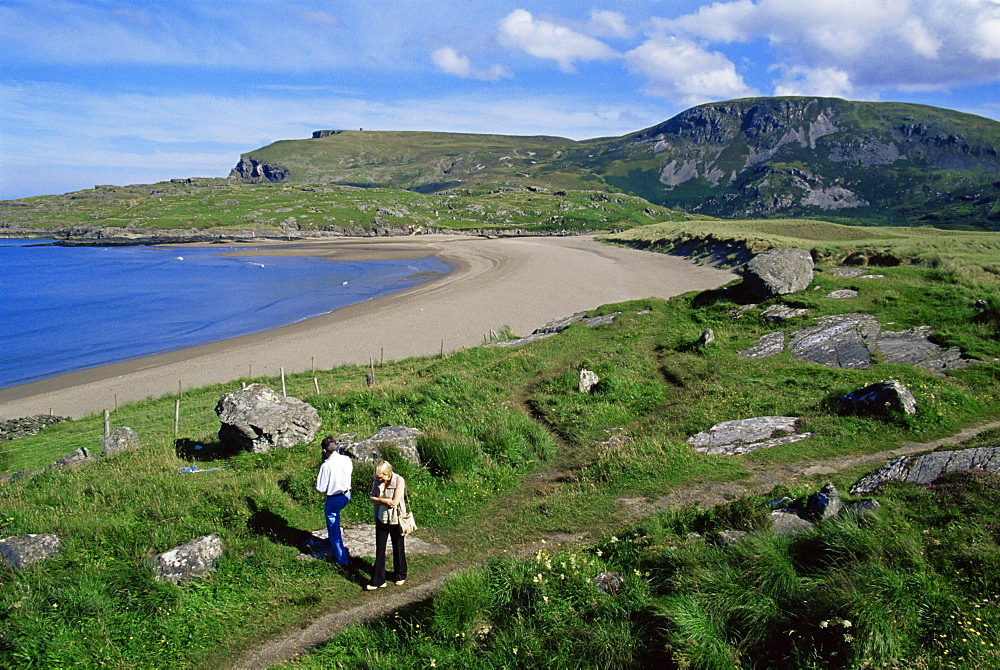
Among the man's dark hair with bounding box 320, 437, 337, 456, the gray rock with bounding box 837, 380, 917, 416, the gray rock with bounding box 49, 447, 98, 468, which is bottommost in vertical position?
the gray rock with bounding box 49, 447, 98, 468

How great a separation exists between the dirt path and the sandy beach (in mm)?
25559

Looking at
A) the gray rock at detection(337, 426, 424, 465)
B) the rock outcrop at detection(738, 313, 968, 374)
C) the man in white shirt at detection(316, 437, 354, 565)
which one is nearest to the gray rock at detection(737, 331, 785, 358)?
the rock outcrop at detection(738, 313, 968, 374)

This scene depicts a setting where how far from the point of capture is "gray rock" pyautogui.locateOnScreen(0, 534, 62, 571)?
8.12 m

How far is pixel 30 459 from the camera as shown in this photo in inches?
735

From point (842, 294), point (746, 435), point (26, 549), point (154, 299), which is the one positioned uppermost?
point (842, 294)

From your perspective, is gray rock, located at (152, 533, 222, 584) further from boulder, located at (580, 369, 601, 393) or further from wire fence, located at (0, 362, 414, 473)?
boulder, located at (580, 369, 601, 393)

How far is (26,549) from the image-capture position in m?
8.41

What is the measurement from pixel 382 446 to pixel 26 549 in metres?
6.32

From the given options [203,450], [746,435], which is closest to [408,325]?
[203,450]

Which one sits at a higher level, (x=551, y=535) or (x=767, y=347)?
(x=767, y=347)

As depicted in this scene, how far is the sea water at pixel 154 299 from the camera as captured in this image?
44.1m

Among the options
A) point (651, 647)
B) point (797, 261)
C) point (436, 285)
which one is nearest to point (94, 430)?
point (651, 647)

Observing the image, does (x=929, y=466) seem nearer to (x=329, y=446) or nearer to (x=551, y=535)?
(x=551, y=535)

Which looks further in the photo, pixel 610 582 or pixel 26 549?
pixel 26 549
